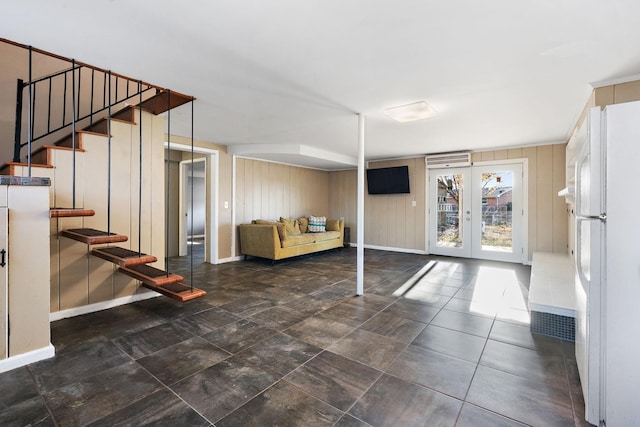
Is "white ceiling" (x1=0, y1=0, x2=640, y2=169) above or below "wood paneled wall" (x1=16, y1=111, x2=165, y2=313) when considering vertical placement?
above

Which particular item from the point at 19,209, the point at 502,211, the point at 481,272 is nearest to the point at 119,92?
the point at 19,209

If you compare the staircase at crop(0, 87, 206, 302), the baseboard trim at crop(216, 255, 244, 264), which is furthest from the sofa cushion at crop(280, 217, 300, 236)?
the staircase at crop(0, 87, 206, 302)

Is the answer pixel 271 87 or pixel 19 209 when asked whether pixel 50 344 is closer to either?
pixel 19 209

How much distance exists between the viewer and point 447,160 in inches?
253

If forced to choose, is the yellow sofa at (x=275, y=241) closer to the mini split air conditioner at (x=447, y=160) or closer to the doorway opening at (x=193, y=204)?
the doorway opening at (x=193, y=204)

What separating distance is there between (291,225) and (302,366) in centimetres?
473

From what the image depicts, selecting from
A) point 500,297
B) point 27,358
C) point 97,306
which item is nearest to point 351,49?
point 27,358

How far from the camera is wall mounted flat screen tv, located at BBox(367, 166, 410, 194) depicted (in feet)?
23.1

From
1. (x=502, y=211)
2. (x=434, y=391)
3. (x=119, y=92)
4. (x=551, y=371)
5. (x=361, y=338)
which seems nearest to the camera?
(x=434, y=391)

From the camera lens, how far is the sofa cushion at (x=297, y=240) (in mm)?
5646

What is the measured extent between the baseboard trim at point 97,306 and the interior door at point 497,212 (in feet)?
20.0

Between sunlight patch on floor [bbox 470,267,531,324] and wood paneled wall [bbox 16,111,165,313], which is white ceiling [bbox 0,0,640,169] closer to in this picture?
wood paneled wall [bbox 16,111,165,313]

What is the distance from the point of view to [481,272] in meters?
5.03

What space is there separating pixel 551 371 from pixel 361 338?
137cm
